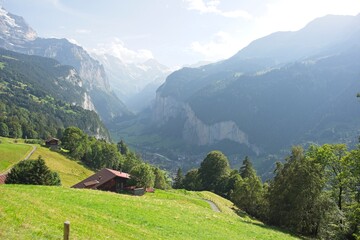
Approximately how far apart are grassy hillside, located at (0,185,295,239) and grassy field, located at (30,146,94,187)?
65.6 meters

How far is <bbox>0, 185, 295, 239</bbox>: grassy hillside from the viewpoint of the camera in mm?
19777

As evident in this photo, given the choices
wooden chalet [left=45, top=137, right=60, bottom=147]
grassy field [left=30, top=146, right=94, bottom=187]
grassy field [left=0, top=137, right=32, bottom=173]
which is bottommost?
grassy field [left=30, top=146, right=94, bottom=187]

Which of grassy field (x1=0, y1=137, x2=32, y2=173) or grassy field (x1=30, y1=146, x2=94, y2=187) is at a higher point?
grassy field (x1=0, y1=137, x2=32, y2=173)

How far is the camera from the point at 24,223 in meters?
19.5

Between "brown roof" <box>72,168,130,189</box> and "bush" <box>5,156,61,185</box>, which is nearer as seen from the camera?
"bush" <box>5,156,61,185</box>

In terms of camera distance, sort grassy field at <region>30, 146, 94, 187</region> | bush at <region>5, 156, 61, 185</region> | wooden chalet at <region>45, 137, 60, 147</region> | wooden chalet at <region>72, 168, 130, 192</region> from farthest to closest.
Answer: wooden chalet at <region>45, 137, 60, 147</region>, grassy field at <region>30, 146, 94, 187</region>, wooden chalet at <region>72, 168, 130, 192</region>, bush at <region>5, 156, 61, 185</region>

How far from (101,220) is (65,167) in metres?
95.2

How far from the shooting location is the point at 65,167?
116562mm

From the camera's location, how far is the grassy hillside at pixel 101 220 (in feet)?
64.9

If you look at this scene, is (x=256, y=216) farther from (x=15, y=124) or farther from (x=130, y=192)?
(x=15, y=124)

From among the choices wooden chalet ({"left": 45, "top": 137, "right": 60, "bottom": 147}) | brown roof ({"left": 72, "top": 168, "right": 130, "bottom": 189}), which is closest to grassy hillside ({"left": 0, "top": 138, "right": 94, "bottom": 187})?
wooden chalet ({"left": 45, "top": 137, "right": 60, "bottom": 147})

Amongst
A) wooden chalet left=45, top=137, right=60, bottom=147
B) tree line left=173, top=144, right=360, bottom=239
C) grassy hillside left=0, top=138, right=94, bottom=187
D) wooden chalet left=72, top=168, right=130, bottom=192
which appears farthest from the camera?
wooden chalet left=45, top=137, right=60, bottom=147

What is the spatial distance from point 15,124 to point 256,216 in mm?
141792

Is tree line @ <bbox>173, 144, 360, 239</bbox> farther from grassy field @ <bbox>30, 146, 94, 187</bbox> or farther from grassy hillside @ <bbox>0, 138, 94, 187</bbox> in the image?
grassy field @ <bbox>30, 146, 94, 187</bbox>
